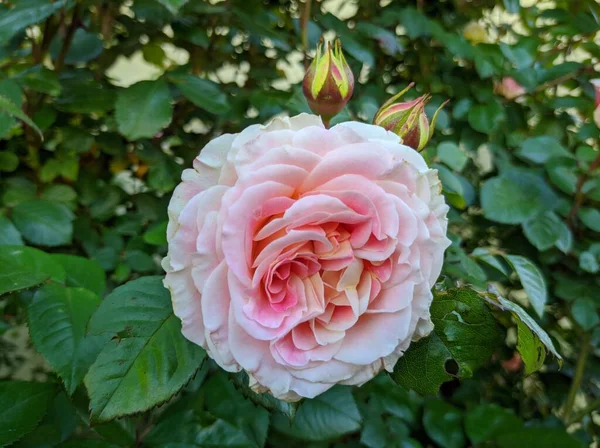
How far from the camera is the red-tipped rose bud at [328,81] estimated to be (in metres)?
0.42

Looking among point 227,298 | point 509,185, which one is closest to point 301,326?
point 227,298

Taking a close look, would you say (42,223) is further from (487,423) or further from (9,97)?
(487,423)

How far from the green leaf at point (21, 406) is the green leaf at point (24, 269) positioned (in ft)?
0.39

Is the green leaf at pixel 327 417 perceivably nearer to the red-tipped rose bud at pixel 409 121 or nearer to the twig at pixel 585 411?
the red-tipped rose bud at pixel 409 121

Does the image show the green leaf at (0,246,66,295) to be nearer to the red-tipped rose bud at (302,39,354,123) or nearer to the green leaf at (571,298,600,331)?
the red-tipped rose bud at (302,39,354,123)

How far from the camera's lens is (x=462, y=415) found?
2.48 feet

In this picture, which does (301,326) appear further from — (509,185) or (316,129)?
(509,185)

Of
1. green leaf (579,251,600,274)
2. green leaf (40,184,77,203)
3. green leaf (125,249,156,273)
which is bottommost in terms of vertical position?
green leaf (125,249,156,273)

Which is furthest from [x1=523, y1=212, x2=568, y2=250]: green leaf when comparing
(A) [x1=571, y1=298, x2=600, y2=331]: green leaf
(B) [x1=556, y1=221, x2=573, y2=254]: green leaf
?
(A) [x1=571, y1=298, x2=600, y2=331]: green leaf

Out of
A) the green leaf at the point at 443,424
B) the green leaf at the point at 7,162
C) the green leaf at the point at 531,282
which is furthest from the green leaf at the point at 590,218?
the green leaf at the point at 7,162

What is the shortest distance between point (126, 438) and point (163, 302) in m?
0.23

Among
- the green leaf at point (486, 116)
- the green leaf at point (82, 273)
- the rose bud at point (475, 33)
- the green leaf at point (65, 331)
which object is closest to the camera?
the green leaf at point (65, 331)

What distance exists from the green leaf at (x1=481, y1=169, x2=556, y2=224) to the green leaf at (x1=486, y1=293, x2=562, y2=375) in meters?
0.33

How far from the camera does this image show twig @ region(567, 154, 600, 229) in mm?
684
